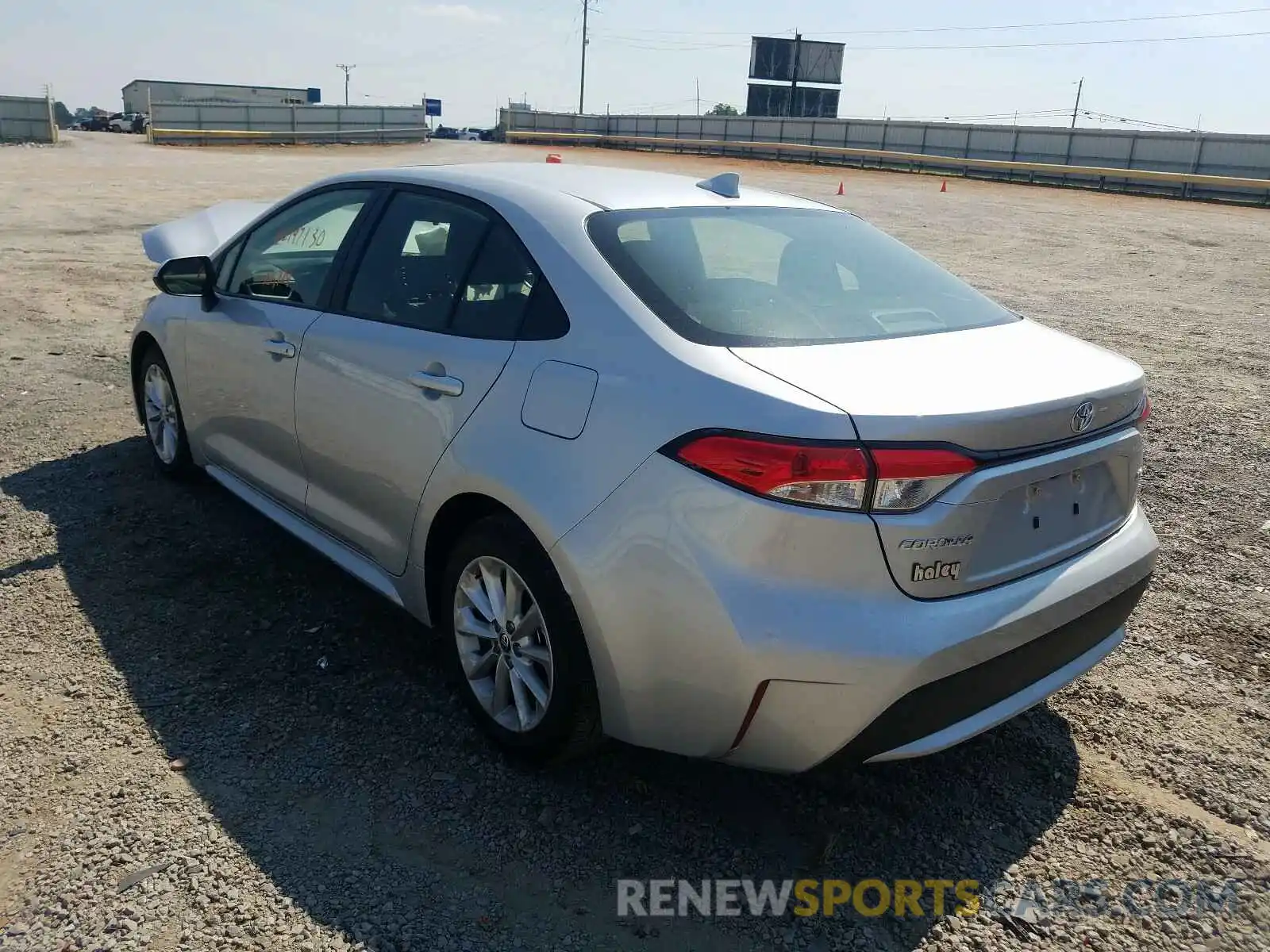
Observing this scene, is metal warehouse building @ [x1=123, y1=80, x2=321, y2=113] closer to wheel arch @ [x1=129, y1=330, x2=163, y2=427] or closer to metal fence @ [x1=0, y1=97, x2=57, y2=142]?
metal fence @ [x1=0, y1=97, x2=57, y2=142]

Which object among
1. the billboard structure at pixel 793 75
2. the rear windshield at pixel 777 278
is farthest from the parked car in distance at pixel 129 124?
the rear windshield at pixel 777 278

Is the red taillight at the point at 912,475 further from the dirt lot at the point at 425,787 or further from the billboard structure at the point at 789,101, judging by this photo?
the billboard structure at the point at 789,101

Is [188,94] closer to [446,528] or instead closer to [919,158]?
[919,158]

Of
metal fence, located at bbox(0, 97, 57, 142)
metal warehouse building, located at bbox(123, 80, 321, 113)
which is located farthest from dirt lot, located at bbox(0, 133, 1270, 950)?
metal warehouse building, located at bbox(123, 80, 321, 113)

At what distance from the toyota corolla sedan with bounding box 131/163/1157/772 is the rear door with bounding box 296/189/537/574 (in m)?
0.01

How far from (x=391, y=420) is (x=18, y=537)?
2349 millimetres

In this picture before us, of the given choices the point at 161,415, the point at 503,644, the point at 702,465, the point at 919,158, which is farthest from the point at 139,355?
the point at 919,158

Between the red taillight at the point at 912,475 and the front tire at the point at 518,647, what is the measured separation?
89cm

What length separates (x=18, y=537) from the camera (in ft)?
15.1

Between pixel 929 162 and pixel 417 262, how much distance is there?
40983 mm

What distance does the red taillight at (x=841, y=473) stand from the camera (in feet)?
7.68

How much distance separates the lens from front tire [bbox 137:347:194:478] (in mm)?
5070

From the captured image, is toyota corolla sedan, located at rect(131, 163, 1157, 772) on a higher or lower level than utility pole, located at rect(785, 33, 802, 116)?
lower

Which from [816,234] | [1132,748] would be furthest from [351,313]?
[1132,748]
